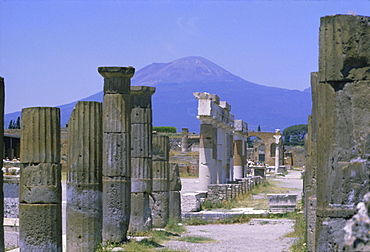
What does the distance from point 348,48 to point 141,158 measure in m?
9.21

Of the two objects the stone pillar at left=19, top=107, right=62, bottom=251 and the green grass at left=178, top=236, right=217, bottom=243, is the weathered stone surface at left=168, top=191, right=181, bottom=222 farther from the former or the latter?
the stone pillar at left=19, top=107, right=62, bottom=251

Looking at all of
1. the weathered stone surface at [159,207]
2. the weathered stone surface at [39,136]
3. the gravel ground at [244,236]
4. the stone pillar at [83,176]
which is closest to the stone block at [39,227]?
the weathered stone surface at [39,136]

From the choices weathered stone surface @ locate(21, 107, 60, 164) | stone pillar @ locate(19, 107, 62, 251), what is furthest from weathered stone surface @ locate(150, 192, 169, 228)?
weathered stone surface @ locate(21, 107, 60, 164)

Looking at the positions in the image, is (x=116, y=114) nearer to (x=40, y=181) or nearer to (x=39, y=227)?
(x=40, y=181)

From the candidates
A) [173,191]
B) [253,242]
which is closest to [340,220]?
[253,242]

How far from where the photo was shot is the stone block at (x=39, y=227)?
9047mm

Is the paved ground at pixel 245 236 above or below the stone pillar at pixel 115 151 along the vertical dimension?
below

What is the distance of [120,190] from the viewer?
40.2ft

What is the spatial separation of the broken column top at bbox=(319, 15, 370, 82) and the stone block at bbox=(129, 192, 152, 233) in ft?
30.1

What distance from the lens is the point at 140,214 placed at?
14.3 meters

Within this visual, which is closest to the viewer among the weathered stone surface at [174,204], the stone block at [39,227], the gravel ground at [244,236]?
the stone block at [39,227]

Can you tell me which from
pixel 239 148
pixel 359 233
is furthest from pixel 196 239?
pixel 239 148

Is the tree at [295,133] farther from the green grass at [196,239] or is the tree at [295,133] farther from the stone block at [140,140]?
the stone block at [140,140]

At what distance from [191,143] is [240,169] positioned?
31.6m
